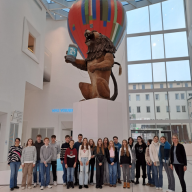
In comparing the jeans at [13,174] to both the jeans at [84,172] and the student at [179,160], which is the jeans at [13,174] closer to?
the jeans at [84,172]

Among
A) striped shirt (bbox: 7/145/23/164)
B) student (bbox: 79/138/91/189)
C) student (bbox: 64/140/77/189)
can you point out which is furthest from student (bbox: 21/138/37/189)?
student (bbox: 79/138/91/189)

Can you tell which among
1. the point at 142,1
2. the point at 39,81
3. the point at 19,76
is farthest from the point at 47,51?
the point at 142,1

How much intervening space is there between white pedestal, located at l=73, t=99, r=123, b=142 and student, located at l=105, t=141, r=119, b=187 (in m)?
0.86

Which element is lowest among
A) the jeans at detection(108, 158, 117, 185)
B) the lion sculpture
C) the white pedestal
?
the jeans at detection(108, 158, 117, 185)

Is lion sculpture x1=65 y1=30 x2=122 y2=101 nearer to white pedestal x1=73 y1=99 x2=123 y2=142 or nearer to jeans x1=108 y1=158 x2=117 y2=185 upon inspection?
white pedestal x1=73 y1=99 x2=123 y2=142

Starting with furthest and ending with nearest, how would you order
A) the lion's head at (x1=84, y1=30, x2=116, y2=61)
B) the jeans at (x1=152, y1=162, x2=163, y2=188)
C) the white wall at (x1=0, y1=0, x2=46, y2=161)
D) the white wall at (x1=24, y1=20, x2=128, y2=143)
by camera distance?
the white wall at (x1=24, y1=20, x2=128, y2=143) < the white wall at (x1=0, y1=0, x2=46, y2=161) < the lion's head at (x1=84, y1=30, x2=116, y2=61) < the jeans at (x1=152, y1=162, x2=163, y2=188)

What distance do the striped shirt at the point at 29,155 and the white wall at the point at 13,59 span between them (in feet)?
20.3

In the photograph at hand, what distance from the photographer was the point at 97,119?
5.90 metres

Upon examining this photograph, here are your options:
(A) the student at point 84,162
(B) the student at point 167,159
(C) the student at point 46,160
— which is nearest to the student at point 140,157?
(B) the student at point 167,159

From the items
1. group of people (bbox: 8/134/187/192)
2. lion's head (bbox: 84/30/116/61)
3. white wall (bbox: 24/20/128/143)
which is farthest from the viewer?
white wall (bbox: 24/20/128/143)

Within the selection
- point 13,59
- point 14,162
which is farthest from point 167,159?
point 13,59

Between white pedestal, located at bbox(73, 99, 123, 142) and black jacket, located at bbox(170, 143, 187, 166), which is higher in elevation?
white pedestal, located at bbox(73, 99, 123, 142)

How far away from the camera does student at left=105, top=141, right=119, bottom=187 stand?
190 inches

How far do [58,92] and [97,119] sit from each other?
1239 cm
